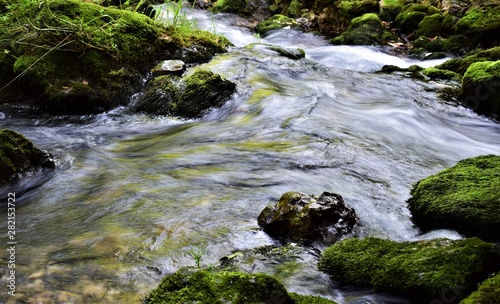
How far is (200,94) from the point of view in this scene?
6.52 meters

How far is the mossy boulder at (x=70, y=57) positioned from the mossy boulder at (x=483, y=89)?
5217mm

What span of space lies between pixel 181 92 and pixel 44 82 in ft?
6.19

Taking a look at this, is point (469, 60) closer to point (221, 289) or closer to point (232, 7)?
point (221, 289)

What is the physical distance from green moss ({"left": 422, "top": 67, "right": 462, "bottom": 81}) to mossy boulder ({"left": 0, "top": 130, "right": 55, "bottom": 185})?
285 inches

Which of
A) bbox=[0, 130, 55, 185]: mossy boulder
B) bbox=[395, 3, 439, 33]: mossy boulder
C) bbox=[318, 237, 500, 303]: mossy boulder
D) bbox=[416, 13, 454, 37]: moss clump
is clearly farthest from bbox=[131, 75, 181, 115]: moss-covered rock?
bbox=[395, 3, 439, 33]: mossy boulder

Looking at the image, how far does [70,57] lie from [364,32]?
855 centimetres

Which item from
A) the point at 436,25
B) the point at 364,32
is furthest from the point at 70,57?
the point at 436,25

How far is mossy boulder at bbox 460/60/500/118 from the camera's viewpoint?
6.91m

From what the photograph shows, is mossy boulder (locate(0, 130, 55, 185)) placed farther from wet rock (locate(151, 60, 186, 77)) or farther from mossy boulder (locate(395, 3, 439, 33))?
mossy boulder (locate(395, 3, 439, 33))

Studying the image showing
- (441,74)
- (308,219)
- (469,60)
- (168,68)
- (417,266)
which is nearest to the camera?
(417,266)

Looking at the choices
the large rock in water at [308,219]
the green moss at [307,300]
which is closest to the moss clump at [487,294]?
the green moss at [307,300]

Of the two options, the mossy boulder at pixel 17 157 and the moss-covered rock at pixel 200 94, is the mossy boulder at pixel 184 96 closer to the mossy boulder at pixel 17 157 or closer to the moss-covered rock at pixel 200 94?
the moss-covered rock at pixel 200 94

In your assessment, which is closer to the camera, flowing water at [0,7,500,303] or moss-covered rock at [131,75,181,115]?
flowing water at [0,7,500,303]

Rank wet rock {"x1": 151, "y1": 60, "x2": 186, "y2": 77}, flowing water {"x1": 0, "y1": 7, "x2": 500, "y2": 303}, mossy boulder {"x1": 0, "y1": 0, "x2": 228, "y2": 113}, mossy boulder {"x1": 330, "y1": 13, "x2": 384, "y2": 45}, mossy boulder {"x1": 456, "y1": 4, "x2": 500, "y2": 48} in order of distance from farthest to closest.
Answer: mossy boulder {"x1": 330, "y1": 13, "x2": 384, "y2": 45}
mossy boulder {"x1": 456, "y1": 4, "x2": 500, "y2": 48}
wet rock {"x1": 151, "y1": 60, "x2": 186, "y2": 77}
mossy boulder {"x1": 0, "y1": 0, "x2": 228, "y2": 113}
flowing water {"x1": 0, "y1": 7, "x2": 500, "y2": 303}
